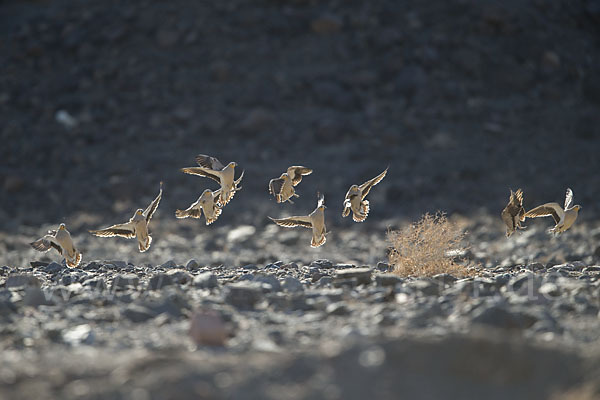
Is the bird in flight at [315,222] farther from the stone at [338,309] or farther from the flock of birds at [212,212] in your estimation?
the stone at [338,309]

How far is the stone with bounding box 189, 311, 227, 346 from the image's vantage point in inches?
205

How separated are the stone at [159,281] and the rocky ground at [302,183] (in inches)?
1.0

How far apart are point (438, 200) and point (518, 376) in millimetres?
13313

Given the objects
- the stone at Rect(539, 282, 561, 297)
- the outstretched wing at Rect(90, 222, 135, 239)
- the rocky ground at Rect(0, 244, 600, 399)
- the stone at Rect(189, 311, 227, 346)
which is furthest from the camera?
the outstretched wing at Rect(90, 222, 135, 239)

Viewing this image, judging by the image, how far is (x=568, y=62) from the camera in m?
21.8

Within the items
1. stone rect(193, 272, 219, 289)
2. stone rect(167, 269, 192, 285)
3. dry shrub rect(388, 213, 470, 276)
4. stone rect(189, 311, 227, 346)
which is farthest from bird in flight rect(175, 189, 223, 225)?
stone rect(189, 311, 227, 346)

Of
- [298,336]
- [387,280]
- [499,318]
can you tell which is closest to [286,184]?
[387,280]

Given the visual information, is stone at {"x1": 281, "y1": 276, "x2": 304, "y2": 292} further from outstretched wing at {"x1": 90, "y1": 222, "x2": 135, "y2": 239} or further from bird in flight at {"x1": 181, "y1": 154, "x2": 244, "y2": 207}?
outstretched wing at {"x1": 90, "y1": 222, "x2": 135, "y2": 239}

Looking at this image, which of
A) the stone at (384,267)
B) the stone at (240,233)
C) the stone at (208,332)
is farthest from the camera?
the stone at (240,233)

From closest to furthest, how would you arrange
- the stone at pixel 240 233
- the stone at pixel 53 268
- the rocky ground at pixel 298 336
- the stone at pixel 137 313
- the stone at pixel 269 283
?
the rocky ground at pixel 298 336 < the stone at pixel 137 313 < the stone at pixel 269 283 < the stone at pixel 53 268 < the stone at pixel 240 233

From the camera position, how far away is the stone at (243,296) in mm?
6570

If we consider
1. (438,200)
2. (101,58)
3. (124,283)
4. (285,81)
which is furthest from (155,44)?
(124,283)

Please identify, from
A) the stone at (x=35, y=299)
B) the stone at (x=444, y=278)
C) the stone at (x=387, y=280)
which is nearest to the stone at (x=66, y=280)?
the stone at (x=35, y=299)

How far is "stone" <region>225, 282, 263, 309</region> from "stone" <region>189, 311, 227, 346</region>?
124 centimetres
